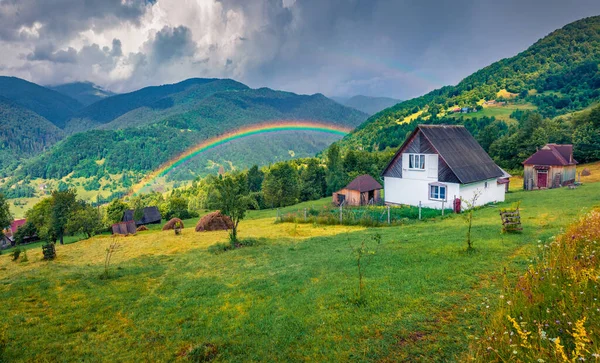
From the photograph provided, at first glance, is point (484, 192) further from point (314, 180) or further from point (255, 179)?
point (255, 179)

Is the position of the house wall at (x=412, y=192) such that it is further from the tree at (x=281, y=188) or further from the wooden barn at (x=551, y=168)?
the tree at (x=281, y=188)

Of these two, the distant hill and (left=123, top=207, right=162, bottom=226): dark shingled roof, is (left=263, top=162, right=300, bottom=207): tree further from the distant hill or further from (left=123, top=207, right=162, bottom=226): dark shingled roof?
the distant hill

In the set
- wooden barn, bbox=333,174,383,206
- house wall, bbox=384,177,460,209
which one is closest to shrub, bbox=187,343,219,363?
house wall, bbox=384,177,460,209

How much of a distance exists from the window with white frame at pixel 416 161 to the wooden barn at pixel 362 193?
1252 centimetres

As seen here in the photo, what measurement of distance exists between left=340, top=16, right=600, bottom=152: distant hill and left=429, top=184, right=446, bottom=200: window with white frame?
78.4m

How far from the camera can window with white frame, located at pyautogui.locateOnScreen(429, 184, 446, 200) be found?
1163 inches

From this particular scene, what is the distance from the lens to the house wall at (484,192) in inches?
1133

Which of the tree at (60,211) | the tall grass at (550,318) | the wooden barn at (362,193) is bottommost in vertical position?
the tree at (60,211)

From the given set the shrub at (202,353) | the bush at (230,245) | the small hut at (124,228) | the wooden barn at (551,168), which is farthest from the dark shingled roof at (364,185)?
the shrub at (202,353)

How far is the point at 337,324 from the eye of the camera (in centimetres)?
719

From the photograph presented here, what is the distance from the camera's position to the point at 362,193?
44938 millimetres

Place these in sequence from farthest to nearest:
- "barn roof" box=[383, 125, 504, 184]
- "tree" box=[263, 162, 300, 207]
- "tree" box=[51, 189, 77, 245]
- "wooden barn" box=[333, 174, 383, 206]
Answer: "tree" box=[263, 162, 300, 207]
"tree" box=[51, 189, 77, 245]
"wooden barn" box=[333, 174, 383, 206]
"barn roof" box=[383, 125, 504, 184]

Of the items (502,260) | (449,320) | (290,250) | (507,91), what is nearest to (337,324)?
(449,320)

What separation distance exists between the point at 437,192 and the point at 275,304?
82.8 feet
